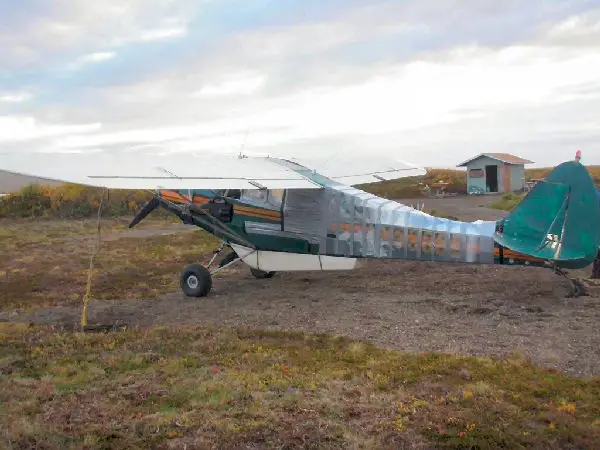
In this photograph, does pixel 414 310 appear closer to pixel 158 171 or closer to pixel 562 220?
pixel 562 220

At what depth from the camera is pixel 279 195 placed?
1222 cm

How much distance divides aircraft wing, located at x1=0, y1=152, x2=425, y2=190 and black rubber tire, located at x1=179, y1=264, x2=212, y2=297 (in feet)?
7.51

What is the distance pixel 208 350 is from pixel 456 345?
3.65m

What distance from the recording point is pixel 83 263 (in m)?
17.8

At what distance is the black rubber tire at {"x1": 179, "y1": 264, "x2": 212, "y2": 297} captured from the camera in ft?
39.4

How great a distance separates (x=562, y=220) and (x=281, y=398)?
6258 mm

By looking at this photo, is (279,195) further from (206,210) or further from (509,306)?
(509,306)

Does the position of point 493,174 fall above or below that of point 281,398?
above

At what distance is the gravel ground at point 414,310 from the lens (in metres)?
7.77

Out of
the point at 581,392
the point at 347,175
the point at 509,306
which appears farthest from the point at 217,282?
the point at 581,392

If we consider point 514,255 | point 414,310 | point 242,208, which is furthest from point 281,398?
point 242,208

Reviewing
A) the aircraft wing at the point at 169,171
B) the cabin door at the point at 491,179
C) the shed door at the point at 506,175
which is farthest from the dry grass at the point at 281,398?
the cabin door at the point at 491,179

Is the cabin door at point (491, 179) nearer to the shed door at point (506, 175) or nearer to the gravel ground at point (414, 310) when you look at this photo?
the shed door at point (506, 175)

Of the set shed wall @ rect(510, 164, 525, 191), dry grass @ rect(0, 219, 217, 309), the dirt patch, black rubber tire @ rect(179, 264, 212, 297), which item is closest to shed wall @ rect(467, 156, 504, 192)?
shed wall @ rect(510, 164, 525, 191)
